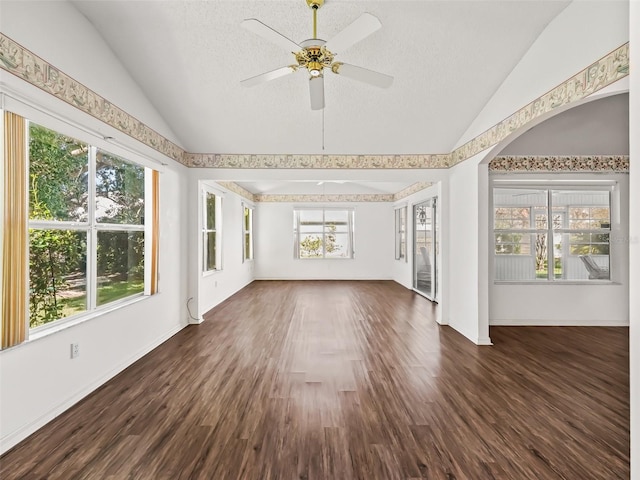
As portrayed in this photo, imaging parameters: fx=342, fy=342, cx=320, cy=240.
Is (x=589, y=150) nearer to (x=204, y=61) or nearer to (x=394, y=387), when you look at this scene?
(x=394, y=387)

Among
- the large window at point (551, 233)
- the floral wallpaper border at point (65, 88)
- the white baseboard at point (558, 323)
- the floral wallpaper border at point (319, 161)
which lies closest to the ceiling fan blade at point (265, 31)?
the floral wallpaper border at point (65, 88)

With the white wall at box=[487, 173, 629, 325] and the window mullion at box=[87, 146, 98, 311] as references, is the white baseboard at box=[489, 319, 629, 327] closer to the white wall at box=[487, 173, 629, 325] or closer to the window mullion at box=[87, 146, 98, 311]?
the white wall at box=[487, 173, 629, 325]

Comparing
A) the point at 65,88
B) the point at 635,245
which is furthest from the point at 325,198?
the point at 635,245

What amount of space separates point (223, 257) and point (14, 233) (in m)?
4.64

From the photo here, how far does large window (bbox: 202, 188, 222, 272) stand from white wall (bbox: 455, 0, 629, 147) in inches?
177

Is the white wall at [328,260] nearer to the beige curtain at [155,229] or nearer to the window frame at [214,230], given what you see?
the window frame at [214,230]

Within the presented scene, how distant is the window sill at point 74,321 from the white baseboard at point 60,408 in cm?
54

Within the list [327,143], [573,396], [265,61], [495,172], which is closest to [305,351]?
[573,396]

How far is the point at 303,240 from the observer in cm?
991

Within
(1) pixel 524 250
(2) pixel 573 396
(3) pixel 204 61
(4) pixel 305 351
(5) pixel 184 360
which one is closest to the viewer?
(2) pixel 573 396

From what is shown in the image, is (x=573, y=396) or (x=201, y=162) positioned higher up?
(x=201, y=162)

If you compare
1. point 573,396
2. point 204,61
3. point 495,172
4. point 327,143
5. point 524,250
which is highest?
point 204,61

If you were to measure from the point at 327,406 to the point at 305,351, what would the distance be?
126cm

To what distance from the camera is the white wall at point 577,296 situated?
16.3ft
